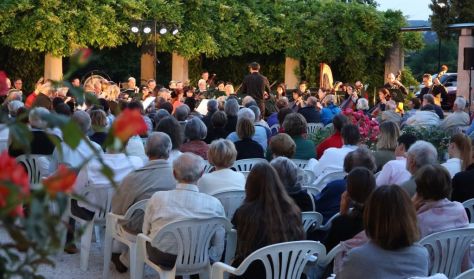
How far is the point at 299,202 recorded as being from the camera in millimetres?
5270

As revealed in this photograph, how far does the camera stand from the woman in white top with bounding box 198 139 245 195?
18.5ft

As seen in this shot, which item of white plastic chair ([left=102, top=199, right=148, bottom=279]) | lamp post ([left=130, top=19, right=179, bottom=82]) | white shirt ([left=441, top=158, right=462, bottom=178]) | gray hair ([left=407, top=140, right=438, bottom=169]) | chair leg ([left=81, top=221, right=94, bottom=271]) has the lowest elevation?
chair leg ([left=81, top=221, right=94, bottom=271])

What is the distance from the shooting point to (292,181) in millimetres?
5145

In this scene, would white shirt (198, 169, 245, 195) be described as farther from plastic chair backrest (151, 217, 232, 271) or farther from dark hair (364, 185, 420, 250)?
dark hair (364, 185, 420, 250)

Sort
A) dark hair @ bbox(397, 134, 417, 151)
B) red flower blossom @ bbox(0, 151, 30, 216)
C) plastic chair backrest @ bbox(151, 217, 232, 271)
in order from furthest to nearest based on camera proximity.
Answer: dark hair @ bbox(397, 134, 417, 151)
plastic chair backrest @ bbox(151, 217, 232, 271)
red flower blossom @ bbox(0, 151, 30, 216)

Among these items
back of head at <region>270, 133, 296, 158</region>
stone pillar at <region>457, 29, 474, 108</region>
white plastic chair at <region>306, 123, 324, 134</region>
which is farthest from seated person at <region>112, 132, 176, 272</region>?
stone pillar at <region>457, 29, 474, 108</region>

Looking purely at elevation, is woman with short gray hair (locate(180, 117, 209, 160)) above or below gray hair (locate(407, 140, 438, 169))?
below

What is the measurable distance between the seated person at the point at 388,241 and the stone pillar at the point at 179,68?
58.9 ft

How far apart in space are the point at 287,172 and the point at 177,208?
735 mm

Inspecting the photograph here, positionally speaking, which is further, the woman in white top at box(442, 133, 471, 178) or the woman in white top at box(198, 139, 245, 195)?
the woman in white top at box(442, 133, 471, 178)

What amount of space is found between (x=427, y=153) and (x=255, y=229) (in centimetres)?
160

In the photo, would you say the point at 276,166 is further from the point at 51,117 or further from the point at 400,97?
the point at 400,97

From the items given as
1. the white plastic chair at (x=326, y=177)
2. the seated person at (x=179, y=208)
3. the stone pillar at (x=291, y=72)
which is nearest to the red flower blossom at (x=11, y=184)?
the seated person at (x=179, y=208)

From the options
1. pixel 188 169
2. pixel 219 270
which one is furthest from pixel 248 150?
pixel 219 270
